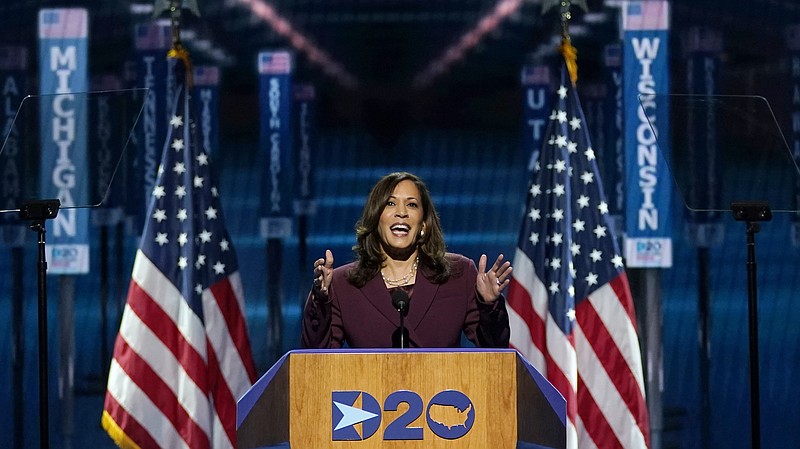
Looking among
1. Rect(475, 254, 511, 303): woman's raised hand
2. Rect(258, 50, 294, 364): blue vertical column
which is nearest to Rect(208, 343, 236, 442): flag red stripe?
Rect(258, 50, 294, 364): blue vertical column

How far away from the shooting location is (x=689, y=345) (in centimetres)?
539

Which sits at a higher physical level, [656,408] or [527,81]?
[527,81]

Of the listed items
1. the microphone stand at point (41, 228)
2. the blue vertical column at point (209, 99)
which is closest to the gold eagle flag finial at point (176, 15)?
the blue vertical column at point (209, 99)

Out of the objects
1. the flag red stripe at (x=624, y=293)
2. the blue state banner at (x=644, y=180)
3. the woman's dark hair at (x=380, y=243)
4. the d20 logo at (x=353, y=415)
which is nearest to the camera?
the d20 logo at (x=353, y=415)

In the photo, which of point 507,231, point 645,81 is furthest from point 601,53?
point 507,231

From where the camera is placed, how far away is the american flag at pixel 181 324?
4.82 meters

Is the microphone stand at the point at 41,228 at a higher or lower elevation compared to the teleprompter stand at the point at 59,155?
lower

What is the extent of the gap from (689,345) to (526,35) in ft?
5.42

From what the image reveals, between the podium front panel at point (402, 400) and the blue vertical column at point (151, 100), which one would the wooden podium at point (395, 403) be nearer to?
the podium front panel at point (402, 400)

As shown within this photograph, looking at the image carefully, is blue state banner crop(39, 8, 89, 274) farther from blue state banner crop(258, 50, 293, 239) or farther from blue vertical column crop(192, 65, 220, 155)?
blue state banner crop(258, 50, 293, 239)

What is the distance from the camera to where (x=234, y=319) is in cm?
505

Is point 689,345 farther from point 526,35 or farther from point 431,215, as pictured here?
point 431,215

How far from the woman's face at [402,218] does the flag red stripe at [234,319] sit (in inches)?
63.2

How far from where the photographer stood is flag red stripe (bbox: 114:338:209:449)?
4816 millimetres
